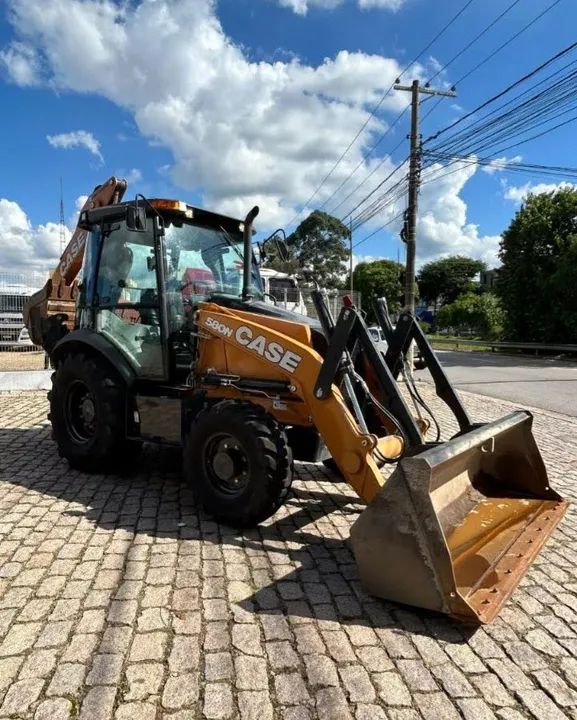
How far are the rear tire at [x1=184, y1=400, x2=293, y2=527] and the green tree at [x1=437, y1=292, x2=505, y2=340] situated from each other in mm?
29528

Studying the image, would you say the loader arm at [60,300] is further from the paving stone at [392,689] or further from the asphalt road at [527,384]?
the asphalt road at [527,384]

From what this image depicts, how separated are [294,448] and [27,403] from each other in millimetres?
7404

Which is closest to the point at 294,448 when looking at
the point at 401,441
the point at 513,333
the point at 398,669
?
the point at 401,441

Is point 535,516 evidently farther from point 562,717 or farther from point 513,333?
point 513,333

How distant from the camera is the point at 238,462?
4.18 meters

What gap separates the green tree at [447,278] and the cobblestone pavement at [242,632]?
269 feet

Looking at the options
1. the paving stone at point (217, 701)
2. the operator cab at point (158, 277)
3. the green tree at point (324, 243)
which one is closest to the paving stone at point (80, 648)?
the paving stone at point (217, 701)

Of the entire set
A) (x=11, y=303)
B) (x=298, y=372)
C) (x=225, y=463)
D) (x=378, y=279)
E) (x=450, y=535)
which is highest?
(x=378, y=279)

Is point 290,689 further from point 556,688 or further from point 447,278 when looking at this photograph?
point 447,278

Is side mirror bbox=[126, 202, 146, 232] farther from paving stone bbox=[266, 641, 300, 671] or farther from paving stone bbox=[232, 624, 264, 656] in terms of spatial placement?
paving stone bbox=[266, 641, 300, 671]

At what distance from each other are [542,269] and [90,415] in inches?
1019

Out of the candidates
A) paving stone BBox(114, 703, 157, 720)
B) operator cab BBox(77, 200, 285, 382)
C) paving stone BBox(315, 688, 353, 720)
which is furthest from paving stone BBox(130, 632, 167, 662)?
operator cab BBox(77, 200, 285, 382)

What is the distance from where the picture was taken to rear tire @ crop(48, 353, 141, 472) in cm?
523

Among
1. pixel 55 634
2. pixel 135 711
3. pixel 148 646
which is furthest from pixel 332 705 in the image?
pixel 55 634
